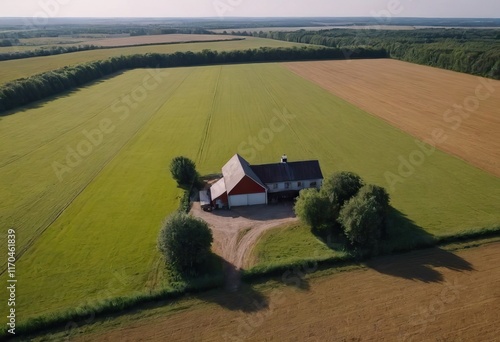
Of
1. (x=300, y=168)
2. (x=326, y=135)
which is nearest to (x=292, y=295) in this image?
(x=300, y=168)

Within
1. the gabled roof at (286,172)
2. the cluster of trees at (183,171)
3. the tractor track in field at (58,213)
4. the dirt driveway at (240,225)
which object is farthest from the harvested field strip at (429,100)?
the tractor track in field at (58,213)

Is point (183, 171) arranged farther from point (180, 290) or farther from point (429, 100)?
point (429, 100)

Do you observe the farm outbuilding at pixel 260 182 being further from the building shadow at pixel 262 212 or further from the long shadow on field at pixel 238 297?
the long shadow on field at pixel 238 297

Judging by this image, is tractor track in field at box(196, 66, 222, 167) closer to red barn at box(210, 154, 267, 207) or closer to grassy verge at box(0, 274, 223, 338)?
red barn at box(210, 154, 267, 207)

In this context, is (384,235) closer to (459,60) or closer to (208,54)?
Answer: (459,60)

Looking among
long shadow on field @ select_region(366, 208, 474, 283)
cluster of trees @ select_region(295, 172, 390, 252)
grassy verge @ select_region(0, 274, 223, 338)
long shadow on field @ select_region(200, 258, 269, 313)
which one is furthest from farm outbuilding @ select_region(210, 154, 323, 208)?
grassy verge @ select_region(0, 274, 223, 338)

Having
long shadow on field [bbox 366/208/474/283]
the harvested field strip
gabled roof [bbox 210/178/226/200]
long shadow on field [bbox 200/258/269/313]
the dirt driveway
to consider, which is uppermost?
gabled roof [bbox 210/178/226/200]

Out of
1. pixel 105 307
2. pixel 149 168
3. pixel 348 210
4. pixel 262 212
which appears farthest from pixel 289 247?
pixel 149 168
